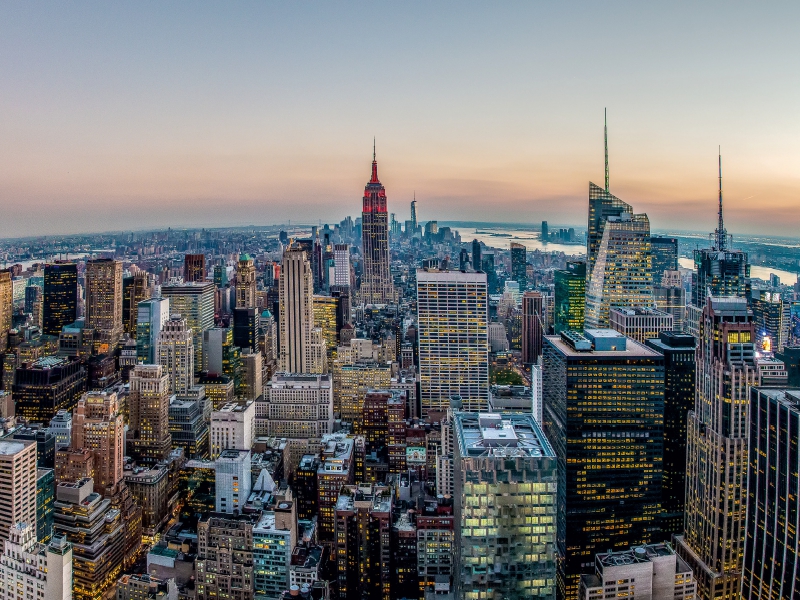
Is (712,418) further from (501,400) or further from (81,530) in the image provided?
(81,530)

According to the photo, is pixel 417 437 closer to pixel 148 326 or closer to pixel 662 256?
pixel 662 256

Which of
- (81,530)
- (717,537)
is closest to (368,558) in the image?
(81,530)

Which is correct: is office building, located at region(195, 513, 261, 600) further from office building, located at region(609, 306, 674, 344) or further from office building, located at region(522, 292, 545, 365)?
office building, located at region(522, 292, 545, 365)

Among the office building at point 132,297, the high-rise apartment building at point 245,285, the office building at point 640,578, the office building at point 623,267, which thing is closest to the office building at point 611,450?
the office building at point 640,578

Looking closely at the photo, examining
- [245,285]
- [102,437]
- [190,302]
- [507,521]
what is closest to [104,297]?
[190,302]

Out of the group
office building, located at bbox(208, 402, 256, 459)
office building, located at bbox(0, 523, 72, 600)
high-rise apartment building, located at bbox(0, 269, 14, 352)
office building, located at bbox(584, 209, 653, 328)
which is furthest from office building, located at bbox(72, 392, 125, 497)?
office building, located at bbox(584, 209, 653, 328)

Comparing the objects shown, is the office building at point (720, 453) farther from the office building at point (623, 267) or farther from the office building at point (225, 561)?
the office building at point (623, 267)
